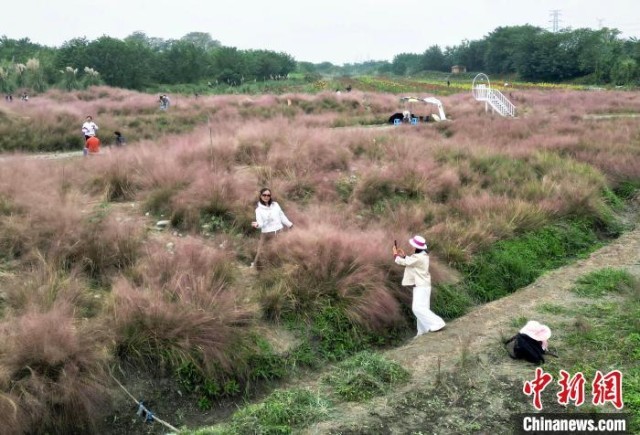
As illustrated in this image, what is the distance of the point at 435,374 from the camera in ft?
21.1

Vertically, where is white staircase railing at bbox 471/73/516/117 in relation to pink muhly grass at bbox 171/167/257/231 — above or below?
above

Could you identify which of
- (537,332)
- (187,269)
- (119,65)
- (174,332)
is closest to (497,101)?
(537,332)

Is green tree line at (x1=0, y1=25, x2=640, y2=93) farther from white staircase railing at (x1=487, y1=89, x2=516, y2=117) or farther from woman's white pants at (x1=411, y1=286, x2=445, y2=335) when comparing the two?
woman's white pants at (x1=411, y1=286, x2=445, y2=335)

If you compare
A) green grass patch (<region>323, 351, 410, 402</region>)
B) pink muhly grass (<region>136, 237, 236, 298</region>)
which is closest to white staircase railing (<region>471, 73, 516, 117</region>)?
pink muhly grass (<region>136, 237, 236, 298</region>)

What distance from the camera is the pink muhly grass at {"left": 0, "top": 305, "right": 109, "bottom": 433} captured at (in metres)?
5.23

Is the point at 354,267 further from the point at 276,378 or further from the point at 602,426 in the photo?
the point at 602,426

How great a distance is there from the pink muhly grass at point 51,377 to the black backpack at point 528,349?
4.79 m

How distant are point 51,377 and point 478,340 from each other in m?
5.18

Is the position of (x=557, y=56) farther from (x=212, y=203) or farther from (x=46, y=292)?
(x=46, y=292)

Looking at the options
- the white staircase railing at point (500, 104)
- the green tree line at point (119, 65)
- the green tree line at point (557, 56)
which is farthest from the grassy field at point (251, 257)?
the green tree line at point (557, 56)

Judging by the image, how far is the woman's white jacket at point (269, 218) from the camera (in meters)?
8.87

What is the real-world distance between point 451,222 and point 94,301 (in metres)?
6.79

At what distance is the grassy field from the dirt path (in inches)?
9.6

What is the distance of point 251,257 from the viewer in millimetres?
8812
